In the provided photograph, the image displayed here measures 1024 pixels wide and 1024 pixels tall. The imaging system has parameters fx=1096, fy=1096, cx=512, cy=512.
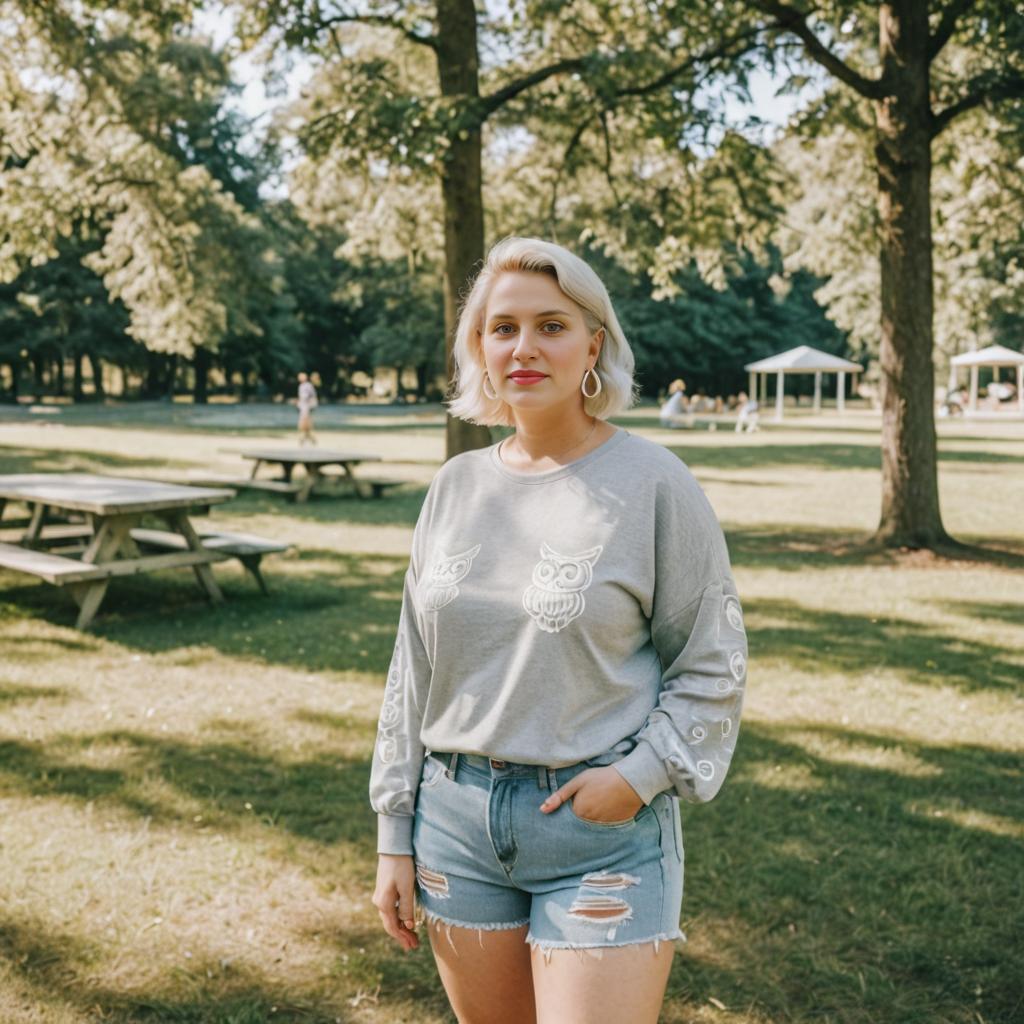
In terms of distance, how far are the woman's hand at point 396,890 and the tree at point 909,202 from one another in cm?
1043

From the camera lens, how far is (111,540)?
8688mm

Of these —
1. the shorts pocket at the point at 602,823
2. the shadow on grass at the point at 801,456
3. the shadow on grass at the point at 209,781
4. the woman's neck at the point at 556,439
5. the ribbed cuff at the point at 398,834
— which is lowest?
the shadow on grass at the point at 209,781

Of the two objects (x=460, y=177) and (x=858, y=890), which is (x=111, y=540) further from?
(x=858, y=890)

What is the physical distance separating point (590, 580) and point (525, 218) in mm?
18211

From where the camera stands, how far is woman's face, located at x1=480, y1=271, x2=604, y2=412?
2.08 meters

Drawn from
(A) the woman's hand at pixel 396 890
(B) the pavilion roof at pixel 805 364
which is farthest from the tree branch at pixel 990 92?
(B) the pavilion roof at pixel 805 364

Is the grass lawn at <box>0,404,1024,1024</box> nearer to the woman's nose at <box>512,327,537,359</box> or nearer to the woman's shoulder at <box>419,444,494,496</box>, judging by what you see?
the woman's shoulder at <box>419,444,494,496</box>

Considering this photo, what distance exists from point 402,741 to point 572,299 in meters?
0.95

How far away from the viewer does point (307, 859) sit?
4.52 meters

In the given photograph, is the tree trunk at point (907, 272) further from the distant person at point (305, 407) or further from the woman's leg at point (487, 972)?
the distant person at point (305, 407)

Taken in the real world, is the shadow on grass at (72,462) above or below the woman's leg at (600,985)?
above

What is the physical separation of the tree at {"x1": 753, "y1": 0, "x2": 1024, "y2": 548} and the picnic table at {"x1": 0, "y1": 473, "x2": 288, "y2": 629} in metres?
6.65

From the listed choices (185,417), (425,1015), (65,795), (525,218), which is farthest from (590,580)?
(185,417)

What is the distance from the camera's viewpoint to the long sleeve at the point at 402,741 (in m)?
2.21
